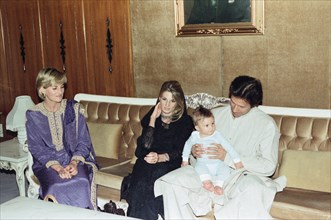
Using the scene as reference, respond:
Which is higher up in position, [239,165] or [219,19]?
[219,19]

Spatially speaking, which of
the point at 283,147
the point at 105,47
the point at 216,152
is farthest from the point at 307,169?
the point at 105,47

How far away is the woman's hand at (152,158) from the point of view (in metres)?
3.41

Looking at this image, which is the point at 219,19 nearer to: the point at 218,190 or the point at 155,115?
the point at 155,115

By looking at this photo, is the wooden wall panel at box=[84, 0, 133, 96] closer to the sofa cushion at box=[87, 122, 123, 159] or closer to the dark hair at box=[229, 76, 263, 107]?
the sofa cushion at box=[87, 122, 123, 159]

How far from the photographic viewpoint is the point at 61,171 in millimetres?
3533

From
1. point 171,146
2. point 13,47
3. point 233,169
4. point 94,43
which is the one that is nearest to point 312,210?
point 233,169

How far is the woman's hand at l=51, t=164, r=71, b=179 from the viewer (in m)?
3.51

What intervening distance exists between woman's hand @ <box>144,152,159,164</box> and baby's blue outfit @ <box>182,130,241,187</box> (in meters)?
0.31

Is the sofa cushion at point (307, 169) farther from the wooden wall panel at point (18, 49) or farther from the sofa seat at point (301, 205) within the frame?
Result: the wooden wall panel at point (18, 49)

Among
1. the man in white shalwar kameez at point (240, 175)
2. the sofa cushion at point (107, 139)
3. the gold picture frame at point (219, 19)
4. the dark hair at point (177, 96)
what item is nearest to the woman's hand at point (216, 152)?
the man in white shalwar kameez at point (240, 175)

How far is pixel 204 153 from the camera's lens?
3.23 m

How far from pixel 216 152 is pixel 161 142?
51 centimetres

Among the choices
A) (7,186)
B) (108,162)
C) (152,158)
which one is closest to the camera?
(152,158)

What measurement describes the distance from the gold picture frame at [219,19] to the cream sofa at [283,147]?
710 millimetres
